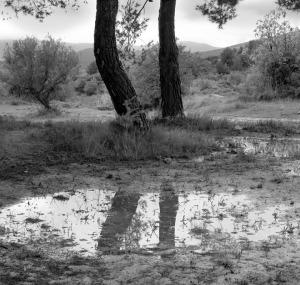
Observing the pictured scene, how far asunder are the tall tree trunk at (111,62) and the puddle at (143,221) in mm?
4148

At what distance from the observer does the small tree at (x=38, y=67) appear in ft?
86.2

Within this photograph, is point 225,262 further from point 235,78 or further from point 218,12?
point 235,78

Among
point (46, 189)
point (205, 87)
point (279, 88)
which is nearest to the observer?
point (46, 189)

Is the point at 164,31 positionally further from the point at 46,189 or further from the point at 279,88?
the point at 279,88

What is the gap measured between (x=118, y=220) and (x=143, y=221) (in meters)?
0.25

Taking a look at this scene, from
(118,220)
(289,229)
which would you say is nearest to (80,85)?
(118,220)

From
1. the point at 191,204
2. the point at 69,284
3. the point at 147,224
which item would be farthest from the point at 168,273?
the point at 191,204

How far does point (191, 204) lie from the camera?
621 centimetres

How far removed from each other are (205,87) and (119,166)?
3832 cm

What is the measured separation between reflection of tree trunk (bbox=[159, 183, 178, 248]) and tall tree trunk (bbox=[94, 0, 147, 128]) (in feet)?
12.5

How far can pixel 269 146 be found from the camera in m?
10.9

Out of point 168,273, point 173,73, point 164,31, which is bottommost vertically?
point 168,273

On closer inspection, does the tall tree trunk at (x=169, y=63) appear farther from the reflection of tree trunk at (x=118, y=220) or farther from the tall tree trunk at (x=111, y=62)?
the reflection of tree trunk at (x=118, y=220)

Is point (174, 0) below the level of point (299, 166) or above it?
above
